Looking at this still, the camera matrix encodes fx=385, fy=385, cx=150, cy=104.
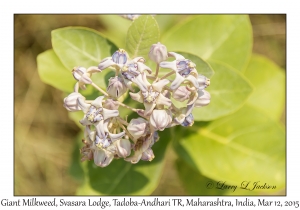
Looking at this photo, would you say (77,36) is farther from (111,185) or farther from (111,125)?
(111,185)

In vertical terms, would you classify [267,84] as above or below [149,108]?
above

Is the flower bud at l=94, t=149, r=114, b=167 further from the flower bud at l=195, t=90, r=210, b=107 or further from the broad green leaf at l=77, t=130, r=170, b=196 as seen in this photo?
the broad green leaf at l=77, t=130, r=170, b=196

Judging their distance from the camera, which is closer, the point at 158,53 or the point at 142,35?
the point at 158,53

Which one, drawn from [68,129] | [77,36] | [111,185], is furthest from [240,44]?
Answer: [68,129]

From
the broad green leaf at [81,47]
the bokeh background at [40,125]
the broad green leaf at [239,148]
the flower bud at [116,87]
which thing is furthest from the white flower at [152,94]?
the bokeh background at [40,125]

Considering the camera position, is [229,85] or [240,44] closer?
[229,85]

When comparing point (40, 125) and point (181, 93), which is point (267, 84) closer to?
point (181, 93)

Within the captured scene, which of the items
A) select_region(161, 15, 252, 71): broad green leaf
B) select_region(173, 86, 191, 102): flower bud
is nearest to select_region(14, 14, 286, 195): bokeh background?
select_region(161, 15, 252, 71): broad green leaf

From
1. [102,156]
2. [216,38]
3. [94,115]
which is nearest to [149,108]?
[94,115]
